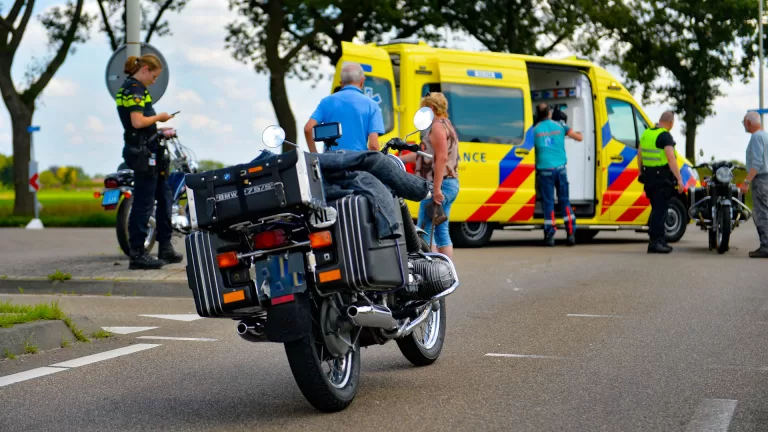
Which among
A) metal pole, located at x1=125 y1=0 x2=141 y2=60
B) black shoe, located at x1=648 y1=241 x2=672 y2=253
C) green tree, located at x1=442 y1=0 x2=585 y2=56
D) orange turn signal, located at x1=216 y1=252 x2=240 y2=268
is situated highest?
green tree, located at x1=442 y1=0 x2=585 y2=56

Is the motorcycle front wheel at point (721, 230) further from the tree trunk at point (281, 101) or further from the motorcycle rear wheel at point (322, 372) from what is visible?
the tree trunk at point (281, 101)

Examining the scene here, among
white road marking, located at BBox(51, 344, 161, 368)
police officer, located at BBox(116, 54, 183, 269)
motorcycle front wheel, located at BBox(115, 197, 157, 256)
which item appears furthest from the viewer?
motorcycle front wheel, located at BBox(115, 197, 157, 256)

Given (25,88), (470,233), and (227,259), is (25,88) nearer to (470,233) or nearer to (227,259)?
(470,233)

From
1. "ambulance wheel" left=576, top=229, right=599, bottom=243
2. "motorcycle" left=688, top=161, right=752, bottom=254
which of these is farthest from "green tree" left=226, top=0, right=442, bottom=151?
"motorcycle" left=688, top=161, right=752, bottom=254

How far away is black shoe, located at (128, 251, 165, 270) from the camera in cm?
1145

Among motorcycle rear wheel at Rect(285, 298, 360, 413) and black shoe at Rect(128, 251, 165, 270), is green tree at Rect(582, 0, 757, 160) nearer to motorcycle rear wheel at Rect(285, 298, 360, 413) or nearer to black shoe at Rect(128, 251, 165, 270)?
black shoe at Rect(128, 251, 165, 270)

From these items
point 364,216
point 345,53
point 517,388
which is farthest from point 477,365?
point 345,53

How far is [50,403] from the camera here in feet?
18.4

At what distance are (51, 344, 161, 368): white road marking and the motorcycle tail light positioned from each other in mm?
2091

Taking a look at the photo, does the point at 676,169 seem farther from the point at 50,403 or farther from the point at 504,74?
the point at 50,403

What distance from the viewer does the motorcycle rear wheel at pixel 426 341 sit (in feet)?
21.3

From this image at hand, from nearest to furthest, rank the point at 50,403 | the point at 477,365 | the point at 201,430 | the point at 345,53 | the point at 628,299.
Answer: the point at 201,430 → the point at 50,403 → the point at 477,365 → the point at 628,299 → the point at 345,53

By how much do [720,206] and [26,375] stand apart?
11046 mm

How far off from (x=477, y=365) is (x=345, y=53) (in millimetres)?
8786
